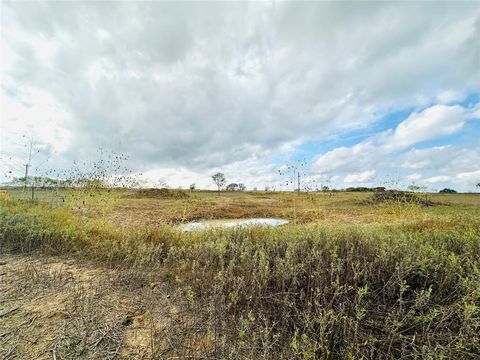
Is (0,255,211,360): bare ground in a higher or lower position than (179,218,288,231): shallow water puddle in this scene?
lower

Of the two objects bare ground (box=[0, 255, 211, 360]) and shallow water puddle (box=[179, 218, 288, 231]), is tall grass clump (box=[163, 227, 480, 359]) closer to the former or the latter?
bare ground (box=[0, 255, 211, 360])

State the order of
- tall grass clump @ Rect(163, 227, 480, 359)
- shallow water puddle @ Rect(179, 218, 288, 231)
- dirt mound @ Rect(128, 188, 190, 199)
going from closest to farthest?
tall grass clump @ Rect(163, 227, 480, 359)
shallow water puddle @ Rect(179, 218, 288, 231)
dirt mound @ Rect(128, 188, 190, 199)

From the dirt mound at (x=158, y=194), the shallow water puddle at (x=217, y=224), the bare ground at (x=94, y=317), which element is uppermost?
the dirt mound at (x=158, y=194)

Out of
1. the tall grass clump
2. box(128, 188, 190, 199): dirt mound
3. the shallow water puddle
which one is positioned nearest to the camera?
the tall grass clump

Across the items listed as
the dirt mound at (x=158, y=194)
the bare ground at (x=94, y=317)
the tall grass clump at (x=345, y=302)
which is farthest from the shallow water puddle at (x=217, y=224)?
the dirt mound at (x=158, y=194)

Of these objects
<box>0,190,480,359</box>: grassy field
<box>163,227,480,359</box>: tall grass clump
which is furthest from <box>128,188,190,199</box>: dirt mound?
<box>163,227,480,359</box>: tall grass clump

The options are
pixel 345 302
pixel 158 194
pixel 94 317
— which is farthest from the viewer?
pixel 158 194

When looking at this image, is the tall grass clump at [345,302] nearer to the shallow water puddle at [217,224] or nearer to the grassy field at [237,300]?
the grassy field at [237,300]

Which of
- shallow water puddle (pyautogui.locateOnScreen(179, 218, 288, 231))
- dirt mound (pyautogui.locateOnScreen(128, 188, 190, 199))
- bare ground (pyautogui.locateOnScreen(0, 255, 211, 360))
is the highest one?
dirt mound (pyautogui.locateOnScreen(128, 188, 190, 199))

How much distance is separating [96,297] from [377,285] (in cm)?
361

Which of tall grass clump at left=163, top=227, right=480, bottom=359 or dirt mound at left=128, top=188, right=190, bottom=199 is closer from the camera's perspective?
tall grass clump at left=163, top=227, right=480, bottom=359

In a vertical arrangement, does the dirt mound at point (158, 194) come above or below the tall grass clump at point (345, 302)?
above

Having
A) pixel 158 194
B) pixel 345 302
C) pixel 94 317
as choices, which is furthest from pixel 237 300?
pixel 158 194

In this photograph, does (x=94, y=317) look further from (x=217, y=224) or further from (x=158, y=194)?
(x=158, y=194)
